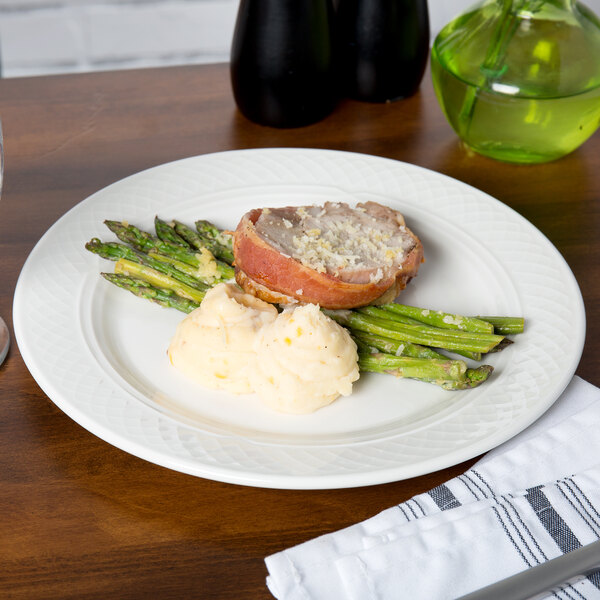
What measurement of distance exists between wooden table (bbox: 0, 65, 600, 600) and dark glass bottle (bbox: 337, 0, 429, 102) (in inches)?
3.1

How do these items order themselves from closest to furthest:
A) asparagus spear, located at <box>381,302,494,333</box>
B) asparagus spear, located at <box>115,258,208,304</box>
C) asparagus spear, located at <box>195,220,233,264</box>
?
asparagus spear, located at <box>381,302,494,333</box>, asparagus spear, located at <box>115,258,208,304</box>, asparagus spear, located at <box>195,220,233,264</box>

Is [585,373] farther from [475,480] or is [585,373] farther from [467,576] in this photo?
[467,576]

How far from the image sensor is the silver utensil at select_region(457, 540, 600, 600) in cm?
117

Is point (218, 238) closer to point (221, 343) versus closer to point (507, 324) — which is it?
point (221, 343)

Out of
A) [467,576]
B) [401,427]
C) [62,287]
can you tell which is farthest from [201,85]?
[467,576]

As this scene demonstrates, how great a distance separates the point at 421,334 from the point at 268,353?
0.39 metres

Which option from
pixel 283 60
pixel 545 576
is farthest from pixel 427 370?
pixel 283 60

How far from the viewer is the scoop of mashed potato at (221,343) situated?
1626mm

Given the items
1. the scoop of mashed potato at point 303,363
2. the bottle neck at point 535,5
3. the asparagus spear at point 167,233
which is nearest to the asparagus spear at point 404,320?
the scoop of mashed potato at point 303,363

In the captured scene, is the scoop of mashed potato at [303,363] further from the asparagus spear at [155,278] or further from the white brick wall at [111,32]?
the white brick wall at [111,32]

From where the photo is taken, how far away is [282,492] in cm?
147

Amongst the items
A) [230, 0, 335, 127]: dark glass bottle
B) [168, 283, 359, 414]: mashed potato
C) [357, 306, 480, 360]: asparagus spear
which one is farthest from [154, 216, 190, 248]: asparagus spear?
[230, 0, 335, 127]: dark glass bottle

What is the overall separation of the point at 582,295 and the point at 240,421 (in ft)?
3.23

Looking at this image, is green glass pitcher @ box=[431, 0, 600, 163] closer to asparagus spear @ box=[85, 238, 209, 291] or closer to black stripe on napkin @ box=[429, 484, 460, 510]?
asparagus spear @ box=[85, 238, 209, 291]
